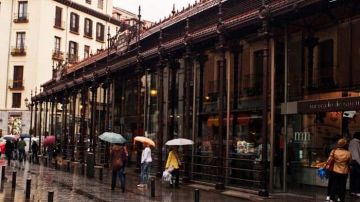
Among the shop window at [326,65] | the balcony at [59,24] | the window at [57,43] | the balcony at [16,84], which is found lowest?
the shop window at [326,65]

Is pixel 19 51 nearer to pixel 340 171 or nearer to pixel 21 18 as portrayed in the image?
pixel 21 18

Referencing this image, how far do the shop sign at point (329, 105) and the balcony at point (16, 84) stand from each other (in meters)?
52.3

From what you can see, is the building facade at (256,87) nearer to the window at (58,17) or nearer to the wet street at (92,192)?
the wet street at (92,192)

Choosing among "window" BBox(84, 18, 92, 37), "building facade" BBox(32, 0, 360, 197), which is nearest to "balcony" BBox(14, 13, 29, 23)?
"window" BBox(84, 18, 92, 37)

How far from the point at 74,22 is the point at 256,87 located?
5383cm

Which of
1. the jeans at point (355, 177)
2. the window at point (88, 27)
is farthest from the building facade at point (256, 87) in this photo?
the window at point (88, 27)

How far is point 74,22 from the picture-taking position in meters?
69.9

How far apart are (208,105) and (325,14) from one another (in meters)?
6.65

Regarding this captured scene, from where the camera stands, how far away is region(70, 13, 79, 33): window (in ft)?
228

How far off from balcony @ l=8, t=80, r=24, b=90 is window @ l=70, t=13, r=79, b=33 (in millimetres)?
10039

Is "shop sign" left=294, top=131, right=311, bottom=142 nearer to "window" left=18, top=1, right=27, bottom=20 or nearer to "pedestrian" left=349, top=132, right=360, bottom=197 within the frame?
"pedestrian" left=349, top=132, right=360, bottom=197

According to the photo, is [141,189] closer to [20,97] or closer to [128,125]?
[128,125]

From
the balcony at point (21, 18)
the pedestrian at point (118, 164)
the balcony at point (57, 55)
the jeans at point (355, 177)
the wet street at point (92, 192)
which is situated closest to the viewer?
the jeans at point (355, 177)

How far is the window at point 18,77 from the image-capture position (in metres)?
64.3
